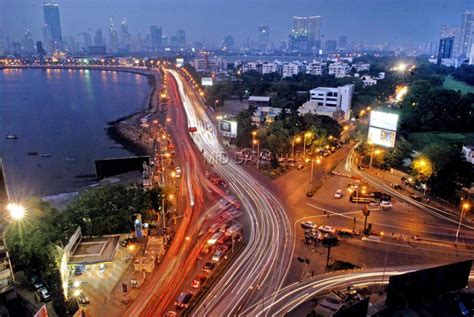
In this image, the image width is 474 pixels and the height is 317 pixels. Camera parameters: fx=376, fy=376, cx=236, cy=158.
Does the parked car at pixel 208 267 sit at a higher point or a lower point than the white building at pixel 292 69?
lower

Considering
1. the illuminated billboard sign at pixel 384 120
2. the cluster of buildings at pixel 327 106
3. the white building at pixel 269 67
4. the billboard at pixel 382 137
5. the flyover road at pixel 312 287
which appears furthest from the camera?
the white building at pixel 269 67

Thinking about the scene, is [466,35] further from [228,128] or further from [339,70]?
[228,128]

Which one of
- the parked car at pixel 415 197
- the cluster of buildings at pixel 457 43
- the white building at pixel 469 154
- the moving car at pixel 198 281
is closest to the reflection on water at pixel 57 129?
the moving car at pixel 198 281

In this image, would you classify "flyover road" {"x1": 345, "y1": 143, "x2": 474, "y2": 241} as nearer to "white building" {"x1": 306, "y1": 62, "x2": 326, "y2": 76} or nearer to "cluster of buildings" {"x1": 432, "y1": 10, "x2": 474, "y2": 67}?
"white building" {"x1": 306, "y1": 62, "x2": 326, "y2": 76}

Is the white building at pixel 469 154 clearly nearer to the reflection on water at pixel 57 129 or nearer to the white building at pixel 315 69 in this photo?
the reflection on water at pixel 57 129

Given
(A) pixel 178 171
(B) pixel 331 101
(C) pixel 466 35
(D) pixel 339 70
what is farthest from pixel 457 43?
(A) pixel 178 171

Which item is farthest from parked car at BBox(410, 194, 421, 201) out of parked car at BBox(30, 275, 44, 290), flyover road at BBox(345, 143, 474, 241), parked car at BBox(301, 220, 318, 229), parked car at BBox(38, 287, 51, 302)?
parked car at BBox(30, 275, 44, 290)

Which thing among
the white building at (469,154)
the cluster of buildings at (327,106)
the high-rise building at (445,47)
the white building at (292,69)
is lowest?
the white building at (469,154)

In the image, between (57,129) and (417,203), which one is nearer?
(417,203)
